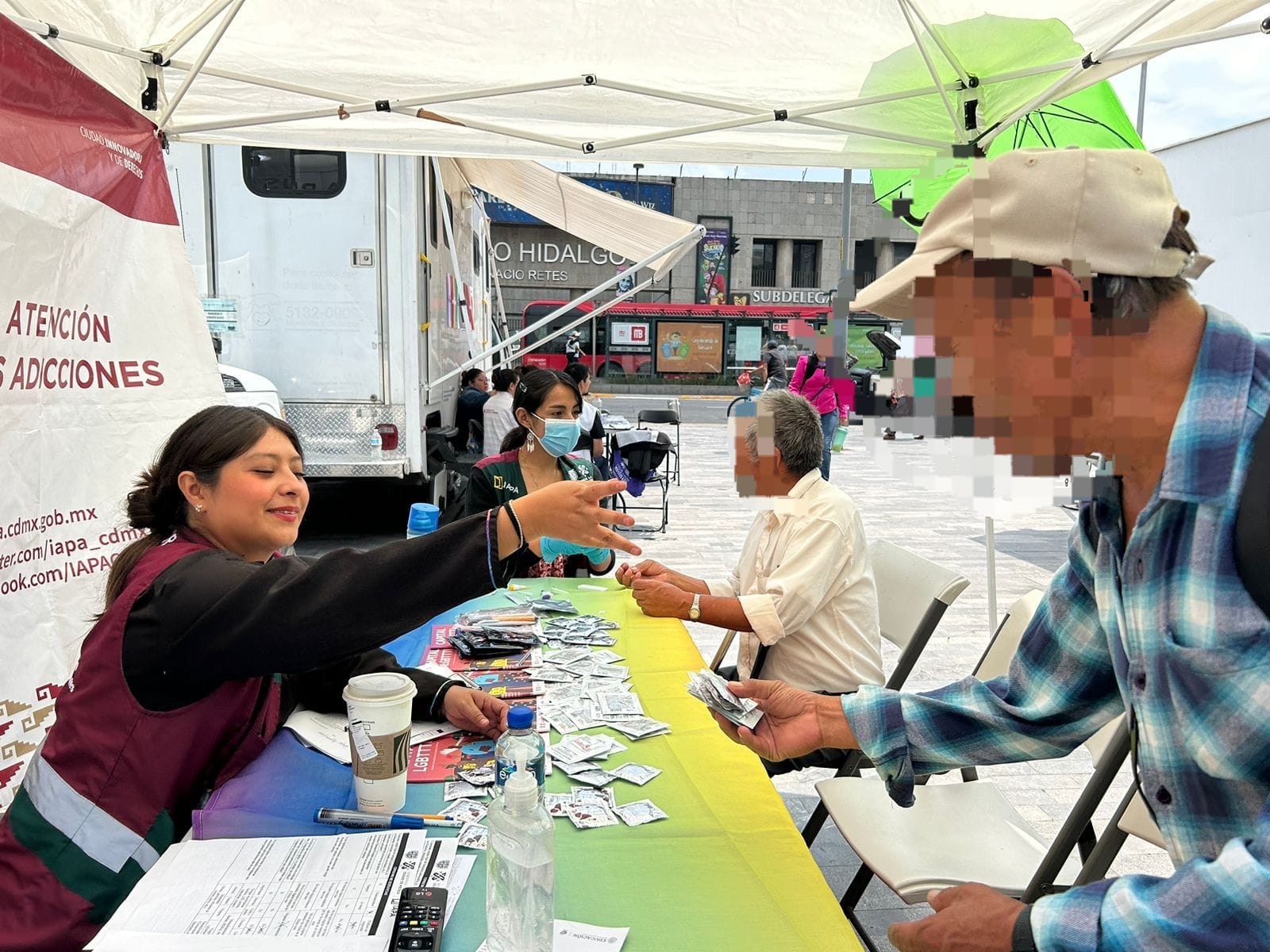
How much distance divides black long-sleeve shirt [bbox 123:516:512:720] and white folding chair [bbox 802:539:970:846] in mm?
1534

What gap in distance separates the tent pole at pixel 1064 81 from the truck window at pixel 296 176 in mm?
4552

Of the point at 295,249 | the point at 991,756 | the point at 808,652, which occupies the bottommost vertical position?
the point at 808,652

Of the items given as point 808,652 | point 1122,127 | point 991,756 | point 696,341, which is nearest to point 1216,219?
point 1122,127

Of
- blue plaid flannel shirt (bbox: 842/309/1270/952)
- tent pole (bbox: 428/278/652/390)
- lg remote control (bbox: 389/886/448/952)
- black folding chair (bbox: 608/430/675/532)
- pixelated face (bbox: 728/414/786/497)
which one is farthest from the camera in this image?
black folding chair (bbox: 608/430/675/532)

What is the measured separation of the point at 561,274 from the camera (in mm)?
33938

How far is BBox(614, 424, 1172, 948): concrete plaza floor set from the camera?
2.86 m

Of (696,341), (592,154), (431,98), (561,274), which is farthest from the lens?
(561,274)

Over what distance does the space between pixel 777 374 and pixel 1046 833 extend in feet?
29.0

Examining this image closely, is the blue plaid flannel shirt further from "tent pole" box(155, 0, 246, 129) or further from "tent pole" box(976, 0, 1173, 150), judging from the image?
"tent pole" box(155, 0, 246, 129)

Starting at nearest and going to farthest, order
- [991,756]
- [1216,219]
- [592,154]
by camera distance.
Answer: [991,756] → [592,154] → [1216,219]

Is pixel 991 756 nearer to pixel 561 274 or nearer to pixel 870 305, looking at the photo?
pixel 870 305

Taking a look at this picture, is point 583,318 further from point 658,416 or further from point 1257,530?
point 1257,530

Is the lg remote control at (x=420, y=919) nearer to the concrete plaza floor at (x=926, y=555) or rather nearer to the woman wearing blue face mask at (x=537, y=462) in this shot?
the concrete plaza floor at (x=926, y=555)

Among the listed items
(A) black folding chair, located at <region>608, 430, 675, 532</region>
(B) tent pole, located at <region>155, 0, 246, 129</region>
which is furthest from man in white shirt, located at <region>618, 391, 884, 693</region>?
(A) black folding chair, located at <region>608, 430, 675, 532</region>
